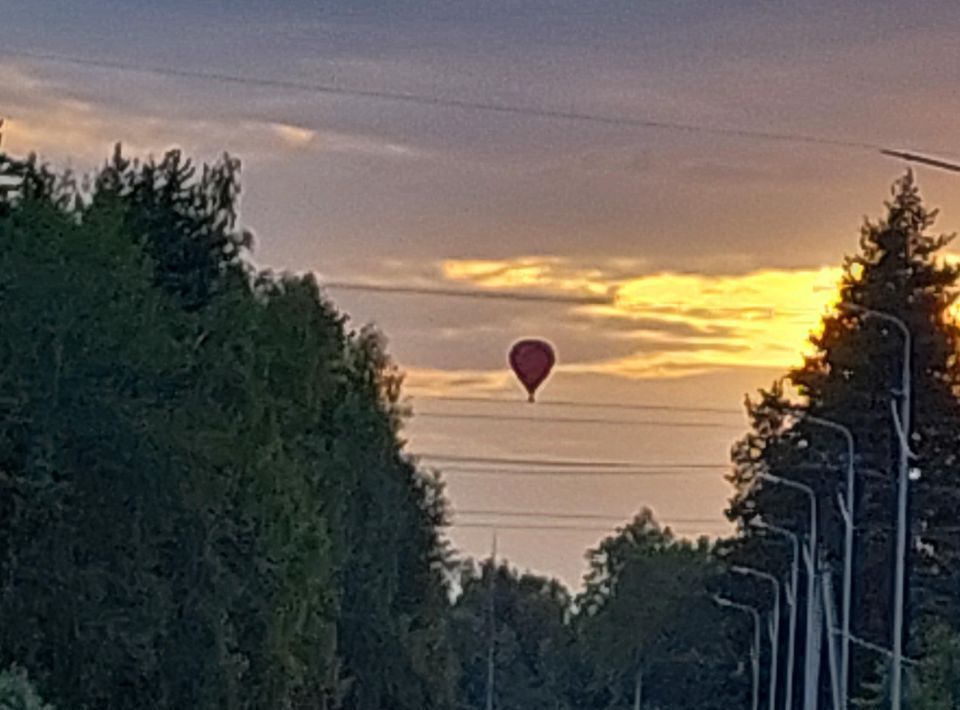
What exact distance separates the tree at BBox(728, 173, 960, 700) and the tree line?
0.37 ft

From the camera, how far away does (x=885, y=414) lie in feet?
329

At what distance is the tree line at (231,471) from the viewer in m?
55.2

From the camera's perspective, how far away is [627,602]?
185 meters

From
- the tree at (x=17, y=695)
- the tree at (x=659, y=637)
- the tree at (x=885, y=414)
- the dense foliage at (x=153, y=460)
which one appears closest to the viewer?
the tree at (x=17, y=695)

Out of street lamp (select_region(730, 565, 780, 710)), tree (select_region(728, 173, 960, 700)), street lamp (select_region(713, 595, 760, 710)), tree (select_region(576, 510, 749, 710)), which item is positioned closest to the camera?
tree (select_region(728, 173, 960, 700))

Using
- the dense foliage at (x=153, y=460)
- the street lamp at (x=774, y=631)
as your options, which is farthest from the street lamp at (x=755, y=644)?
the dense foliage at (x=153, y=460)

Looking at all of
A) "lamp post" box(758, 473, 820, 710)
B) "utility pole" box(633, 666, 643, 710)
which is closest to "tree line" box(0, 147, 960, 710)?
"lamp post" box(758, 473, 820, 710)

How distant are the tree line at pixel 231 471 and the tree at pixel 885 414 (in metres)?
0.11

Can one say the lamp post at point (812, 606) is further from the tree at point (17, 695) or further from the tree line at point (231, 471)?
the tree at point (17, 695)

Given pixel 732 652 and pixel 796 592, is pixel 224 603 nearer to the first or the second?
pixel 796 592

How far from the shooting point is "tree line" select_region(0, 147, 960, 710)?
55188mm

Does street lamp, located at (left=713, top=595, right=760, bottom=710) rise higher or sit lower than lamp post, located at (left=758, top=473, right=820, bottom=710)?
higher

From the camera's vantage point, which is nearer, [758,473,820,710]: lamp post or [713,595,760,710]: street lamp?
[758,473,820,710]: lamp post

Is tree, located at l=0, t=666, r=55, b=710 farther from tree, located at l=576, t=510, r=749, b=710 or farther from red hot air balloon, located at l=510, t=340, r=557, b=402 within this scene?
tree, located at l=576, t=510, r=749, b=710
